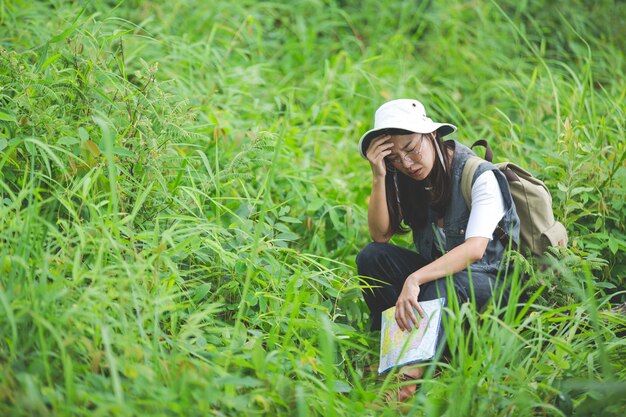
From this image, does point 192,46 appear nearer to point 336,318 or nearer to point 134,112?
point 134,112

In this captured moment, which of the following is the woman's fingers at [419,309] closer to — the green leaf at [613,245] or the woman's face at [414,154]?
the woman's face at [414,154]

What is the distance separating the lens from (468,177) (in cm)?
264

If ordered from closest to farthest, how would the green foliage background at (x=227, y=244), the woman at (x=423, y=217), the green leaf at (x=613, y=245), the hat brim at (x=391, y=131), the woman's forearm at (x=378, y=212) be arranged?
the green foliage background at (x=227, y=244) → the woman at (x=423, y=217) → the hat brim at (x=391, y=131) → the woman's forearm at (x=378, y=212) → the green leaf at (x=613, y=245)

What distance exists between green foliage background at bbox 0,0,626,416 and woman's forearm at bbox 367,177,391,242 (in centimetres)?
23

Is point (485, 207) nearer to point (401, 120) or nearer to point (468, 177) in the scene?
point (468, 177)

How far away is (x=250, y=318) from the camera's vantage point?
2.56 meters

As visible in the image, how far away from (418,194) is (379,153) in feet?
0.90

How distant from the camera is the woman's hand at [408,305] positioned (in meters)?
2.53

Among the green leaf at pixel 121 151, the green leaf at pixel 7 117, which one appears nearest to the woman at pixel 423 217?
the green leaf at pixel 121 151

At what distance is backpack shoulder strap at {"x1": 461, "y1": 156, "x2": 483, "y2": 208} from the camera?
8.63 ft

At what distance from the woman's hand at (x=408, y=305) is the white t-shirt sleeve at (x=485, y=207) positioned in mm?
276

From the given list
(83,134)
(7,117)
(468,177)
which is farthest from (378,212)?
(7,117)

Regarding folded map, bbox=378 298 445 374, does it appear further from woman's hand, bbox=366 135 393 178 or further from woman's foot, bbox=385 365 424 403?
woman's hand, bbox=366 135 393 178

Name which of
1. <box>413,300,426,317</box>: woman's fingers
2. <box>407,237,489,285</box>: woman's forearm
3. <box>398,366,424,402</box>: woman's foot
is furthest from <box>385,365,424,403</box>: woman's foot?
<box>407,237,489,285</box>: woman's forearm
